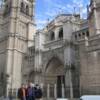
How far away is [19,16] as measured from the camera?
122ft

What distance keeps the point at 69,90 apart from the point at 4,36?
52.6 feet

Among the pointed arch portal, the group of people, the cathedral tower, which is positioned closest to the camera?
the group of people

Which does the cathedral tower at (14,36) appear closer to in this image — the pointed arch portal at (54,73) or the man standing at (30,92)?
the pointed arch portal at (54,73)

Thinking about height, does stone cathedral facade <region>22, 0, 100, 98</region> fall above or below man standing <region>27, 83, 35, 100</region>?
above

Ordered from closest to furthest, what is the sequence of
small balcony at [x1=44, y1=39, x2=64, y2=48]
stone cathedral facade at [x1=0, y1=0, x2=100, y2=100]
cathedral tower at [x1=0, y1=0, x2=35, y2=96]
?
stone cathedral facade at [x1=0, y1=0, x2=100, y2=100] → small balcony at [x1=44, y1=39, x2=64, y2=48] → cathedral tower at [x1=0, y1=0, x2=35, y2=96]

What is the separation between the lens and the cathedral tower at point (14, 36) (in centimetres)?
3303

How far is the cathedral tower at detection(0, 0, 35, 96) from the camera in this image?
1300 inches

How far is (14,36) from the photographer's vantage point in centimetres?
3500

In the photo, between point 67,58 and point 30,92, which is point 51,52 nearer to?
point 67,58

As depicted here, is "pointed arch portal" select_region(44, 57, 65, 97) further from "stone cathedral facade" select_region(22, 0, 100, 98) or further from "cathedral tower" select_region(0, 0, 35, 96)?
"cathedral tower" select_region(0, 0, 35, 96)

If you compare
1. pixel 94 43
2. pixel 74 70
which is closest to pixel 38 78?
pixel 74 70

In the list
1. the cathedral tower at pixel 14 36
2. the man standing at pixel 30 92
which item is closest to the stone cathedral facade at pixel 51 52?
the cathedral tower at pixel 14 36

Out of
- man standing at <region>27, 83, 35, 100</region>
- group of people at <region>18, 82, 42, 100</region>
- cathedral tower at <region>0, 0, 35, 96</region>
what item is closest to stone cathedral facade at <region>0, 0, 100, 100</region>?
cathedral tower at <region>0, 0, 35, 96</region>

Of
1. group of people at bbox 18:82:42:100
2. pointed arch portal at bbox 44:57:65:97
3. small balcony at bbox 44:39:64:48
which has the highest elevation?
small balcony at bbox 44:39:64:48
